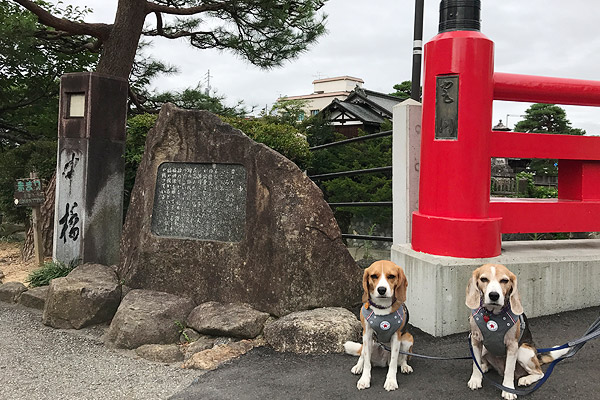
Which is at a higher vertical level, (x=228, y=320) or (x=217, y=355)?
(x=228, y=320)

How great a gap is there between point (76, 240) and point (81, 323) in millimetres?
1578

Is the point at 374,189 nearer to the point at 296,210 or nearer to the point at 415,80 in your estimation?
the point at 415,80

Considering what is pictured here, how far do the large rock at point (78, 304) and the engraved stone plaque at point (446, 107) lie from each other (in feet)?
11.4

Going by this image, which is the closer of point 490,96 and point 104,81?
point 490,96

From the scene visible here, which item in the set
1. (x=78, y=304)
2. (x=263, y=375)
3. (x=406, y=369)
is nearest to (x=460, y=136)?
(x=406, y=369)

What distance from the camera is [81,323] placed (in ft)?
15.6

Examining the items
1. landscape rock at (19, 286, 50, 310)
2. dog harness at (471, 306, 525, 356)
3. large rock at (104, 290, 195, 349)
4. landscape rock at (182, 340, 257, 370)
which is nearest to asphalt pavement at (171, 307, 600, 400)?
landscape rock at (182, 340, 257, 370)

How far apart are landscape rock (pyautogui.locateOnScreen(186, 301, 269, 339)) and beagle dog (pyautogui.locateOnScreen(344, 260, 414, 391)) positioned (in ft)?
4.20

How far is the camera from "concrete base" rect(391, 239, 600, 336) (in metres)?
3.82

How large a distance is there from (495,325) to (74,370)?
3.11 m

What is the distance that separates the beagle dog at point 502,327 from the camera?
2646mm

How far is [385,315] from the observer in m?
3.01

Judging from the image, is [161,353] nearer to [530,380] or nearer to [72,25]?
[530,380]

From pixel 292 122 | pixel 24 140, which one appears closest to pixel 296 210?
pixel 292 122
